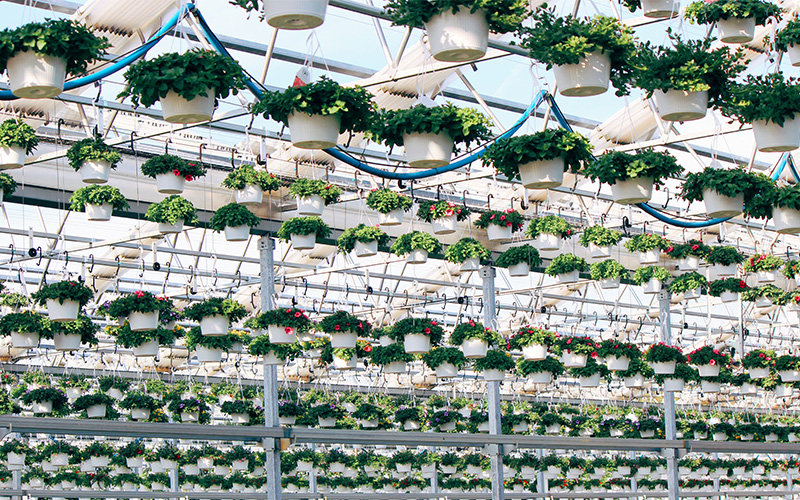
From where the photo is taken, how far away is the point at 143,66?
6.55 meters

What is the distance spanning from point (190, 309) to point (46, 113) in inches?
116

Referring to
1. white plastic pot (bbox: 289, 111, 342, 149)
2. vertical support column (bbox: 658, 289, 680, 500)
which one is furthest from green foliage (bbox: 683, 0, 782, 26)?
vertical support column (bbox: 658, 289, 680, 500)

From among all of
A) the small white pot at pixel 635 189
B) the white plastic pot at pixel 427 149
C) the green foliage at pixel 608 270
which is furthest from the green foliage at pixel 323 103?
the green foliage at pixel 608 270

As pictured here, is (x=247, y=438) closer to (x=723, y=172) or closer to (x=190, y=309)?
(x=190, y=309)

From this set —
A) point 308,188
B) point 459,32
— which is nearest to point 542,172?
point 459,32

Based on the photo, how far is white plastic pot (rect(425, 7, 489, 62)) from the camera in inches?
260

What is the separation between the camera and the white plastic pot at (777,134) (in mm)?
7918

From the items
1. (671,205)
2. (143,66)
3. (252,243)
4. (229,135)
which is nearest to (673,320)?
(671,205)

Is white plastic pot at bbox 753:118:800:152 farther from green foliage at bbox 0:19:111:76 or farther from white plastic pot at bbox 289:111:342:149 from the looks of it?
green foliage at bbox 0:19:111:76

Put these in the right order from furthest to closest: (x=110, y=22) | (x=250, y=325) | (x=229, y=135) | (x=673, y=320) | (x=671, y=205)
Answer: (x=673, y=320), (x=671, y=205), (x=229, y=135), (x=250, y=325), (x=110, y=22)

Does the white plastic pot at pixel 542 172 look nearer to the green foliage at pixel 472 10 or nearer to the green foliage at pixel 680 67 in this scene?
the green foliage at pixel 680 67

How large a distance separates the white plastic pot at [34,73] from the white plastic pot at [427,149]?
8.00ft

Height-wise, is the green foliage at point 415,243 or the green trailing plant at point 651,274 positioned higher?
the green foliage at point 415,243

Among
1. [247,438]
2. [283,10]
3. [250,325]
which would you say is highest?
[283,10]
